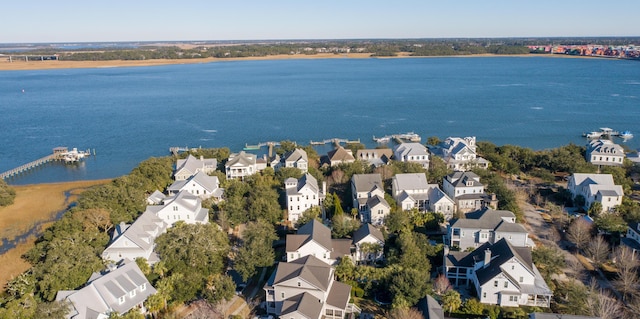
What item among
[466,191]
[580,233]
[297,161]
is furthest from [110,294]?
[580,233]

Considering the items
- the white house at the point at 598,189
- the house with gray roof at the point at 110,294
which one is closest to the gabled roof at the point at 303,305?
the house with gray roof at the point at 110,294

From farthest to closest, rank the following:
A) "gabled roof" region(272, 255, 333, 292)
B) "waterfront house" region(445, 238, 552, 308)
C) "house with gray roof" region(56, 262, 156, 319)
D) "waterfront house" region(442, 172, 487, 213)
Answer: "waterfront house" region(442, 172, 487, 213) < "waterfront house" region(445, 238, 552, 308) < "gabled roof" region(272, 255, 333, 292) < "house with gray roof" region(56, 262, 156, 319)

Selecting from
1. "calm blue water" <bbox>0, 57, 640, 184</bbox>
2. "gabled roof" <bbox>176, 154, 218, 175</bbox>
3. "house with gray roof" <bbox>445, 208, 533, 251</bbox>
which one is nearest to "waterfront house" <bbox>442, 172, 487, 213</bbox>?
"house with gray roof" <bbox>445, 208, 533, 251</bbox>

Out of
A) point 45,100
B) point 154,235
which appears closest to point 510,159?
point 154,235

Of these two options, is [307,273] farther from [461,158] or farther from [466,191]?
[461,158]

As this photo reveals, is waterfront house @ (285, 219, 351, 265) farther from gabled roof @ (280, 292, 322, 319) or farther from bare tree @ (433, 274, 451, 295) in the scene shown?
bare tree @ (433, 274, 451, 295)

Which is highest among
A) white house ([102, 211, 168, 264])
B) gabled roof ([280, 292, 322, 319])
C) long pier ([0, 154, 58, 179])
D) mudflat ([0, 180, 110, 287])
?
white house ([102, 211, 168, 264])

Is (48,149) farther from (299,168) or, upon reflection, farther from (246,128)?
(299,168)

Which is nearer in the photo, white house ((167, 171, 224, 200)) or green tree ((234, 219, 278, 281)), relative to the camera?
green tree ((234, 219, 278, 281))
